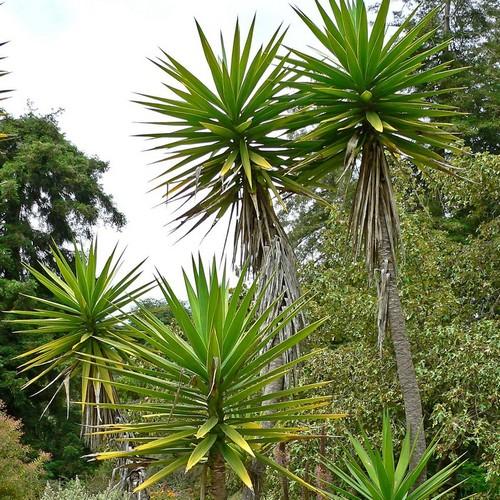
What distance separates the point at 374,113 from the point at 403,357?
211 centimetres

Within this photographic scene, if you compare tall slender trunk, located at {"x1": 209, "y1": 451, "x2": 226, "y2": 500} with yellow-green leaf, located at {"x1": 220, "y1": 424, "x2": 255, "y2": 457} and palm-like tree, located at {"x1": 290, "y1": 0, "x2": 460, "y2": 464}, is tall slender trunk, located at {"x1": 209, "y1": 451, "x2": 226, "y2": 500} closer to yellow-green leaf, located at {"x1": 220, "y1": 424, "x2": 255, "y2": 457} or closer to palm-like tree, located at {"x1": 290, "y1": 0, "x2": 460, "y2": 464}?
yellow-green leaf, located at {"x1": 220, "y1": 424, "x2": 255, "y2": 457}

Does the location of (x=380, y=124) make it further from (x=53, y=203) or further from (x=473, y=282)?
(x=53, y=203)

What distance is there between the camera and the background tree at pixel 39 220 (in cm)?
1848

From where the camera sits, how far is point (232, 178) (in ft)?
21.1

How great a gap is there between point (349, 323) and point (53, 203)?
44.0 feet

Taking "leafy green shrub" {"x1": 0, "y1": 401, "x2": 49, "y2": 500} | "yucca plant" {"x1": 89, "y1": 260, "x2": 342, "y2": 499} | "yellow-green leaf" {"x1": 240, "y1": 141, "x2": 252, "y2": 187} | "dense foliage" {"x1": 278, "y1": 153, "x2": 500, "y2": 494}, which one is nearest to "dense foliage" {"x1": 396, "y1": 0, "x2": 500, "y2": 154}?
"dense foliage" {"x1": 278, "y1": 153, "x2": 500, "y2": 494}

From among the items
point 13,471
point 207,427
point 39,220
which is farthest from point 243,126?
point 39,220

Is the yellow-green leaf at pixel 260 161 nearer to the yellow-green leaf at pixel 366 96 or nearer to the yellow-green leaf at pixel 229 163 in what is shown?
the yellow-green leaf at pixel 229 163

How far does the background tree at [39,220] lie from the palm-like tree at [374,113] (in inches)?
522

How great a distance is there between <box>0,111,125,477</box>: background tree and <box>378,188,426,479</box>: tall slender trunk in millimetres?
13570

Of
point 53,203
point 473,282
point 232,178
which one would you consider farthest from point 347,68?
point 53,203

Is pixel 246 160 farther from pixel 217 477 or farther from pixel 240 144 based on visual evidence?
pixel 217 477

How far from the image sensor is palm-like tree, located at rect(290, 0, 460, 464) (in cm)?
569

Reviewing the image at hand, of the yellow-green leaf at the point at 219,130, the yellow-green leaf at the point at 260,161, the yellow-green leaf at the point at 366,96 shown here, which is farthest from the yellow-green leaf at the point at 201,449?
the yellow-green leaf at the point at 366,96
